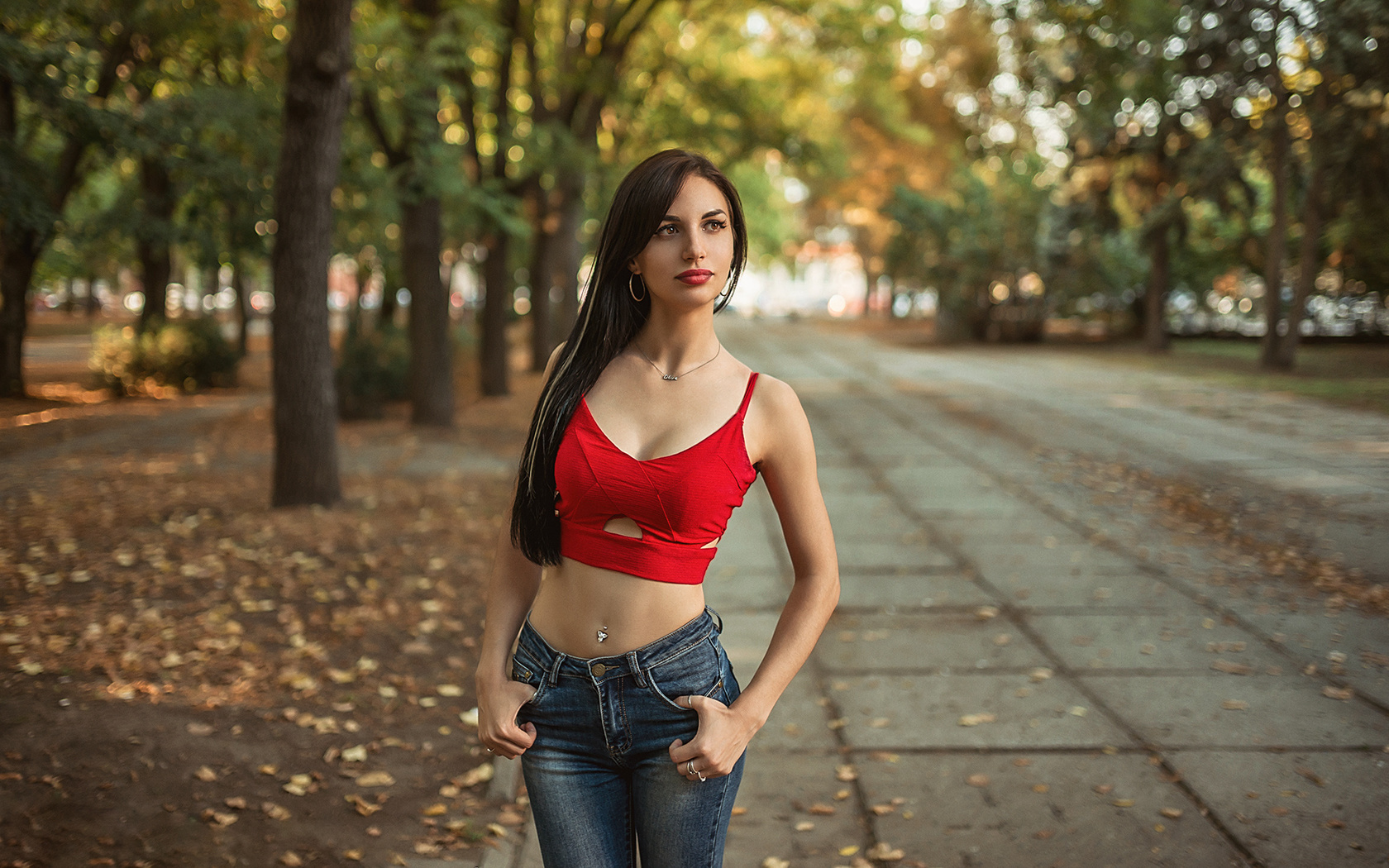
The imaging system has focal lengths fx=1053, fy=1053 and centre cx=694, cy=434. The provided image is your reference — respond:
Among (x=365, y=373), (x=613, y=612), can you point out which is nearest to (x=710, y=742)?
(x=613, y=612)

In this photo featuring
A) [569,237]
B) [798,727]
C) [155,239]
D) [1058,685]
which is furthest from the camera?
[569,237]

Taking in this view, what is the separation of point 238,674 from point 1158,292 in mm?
26507

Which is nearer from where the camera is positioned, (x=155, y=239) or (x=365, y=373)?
(x=365, y=373)

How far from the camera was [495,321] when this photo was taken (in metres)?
17.9

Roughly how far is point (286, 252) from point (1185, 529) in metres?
7.59

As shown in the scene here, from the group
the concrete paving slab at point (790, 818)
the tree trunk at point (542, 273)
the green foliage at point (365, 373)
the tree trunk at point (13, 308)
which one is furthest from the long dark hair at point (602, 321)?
the tree trunk at point (13, 308)

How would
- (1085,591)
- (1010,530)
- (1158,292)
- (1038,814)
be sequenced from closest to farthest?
1. (1038,814)
2. (1085,591)
3. (1010,530)
4. (1158,292)

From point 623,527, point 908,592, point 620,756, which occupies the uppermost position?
point 623,527

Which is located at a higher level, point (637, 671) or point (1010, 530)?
point (637, 671)

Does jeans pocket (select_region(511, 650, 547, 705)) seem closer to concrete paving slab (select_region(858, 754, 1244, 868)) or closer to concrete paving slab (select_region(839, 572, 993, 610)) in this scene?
concrete paving slab (select_region(858, 754, 1244, 868))

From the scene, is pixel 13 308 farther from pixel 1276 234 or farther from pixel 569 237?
pixel 1276 234

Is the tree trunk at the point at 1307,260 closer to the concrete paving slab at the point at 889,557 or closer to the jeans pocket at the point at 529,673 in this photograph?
the concrete paving slab at the point at 889,557

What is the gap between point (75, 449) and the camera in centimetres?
1236

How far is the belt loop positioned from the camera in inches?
74.6
